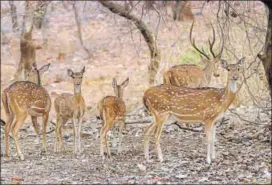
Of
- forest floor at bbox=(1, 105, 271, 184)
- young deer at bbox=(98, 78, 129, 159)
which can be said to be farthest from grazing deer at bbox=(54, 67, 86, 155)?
young deer at bbox=(98, 78, 129, 159)

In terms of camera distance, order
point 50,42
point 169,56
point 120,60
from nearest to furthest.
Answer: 1. point 169,56
2. point 120,60
3. point 50,42

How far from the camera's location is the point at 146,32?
1300 cm

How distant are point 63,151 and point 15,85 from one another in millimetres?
1115

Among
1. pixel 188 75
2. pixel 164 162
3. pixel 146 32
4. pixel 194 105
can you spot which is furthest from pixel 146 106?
pixel 146 32

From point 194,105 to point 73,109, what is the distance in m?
1.78

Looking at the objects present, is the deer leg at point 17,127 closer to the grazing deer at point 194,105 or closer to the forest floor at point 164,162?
the forest floor at point 164,162

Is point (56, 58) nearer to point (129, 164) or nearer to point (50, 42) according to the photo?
point (50, 42)

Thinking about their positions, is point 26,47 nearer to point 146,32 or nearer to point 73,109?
point 146,32

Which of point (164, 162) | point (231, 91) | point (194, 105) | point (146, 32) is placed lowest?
point (164, 162)

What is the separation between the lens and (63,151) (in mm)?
9484

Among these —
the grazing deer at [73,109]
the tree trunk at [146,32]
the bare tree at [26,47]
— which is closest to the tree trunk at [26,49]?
the bare tree at [26,47]

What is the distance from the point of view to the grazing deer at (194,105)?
8.52 m

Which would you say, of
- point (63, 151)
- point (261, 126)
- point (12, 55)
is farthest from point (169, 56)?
point (12, 55)

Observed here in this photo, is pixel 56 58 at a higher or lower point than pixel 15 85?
lower
